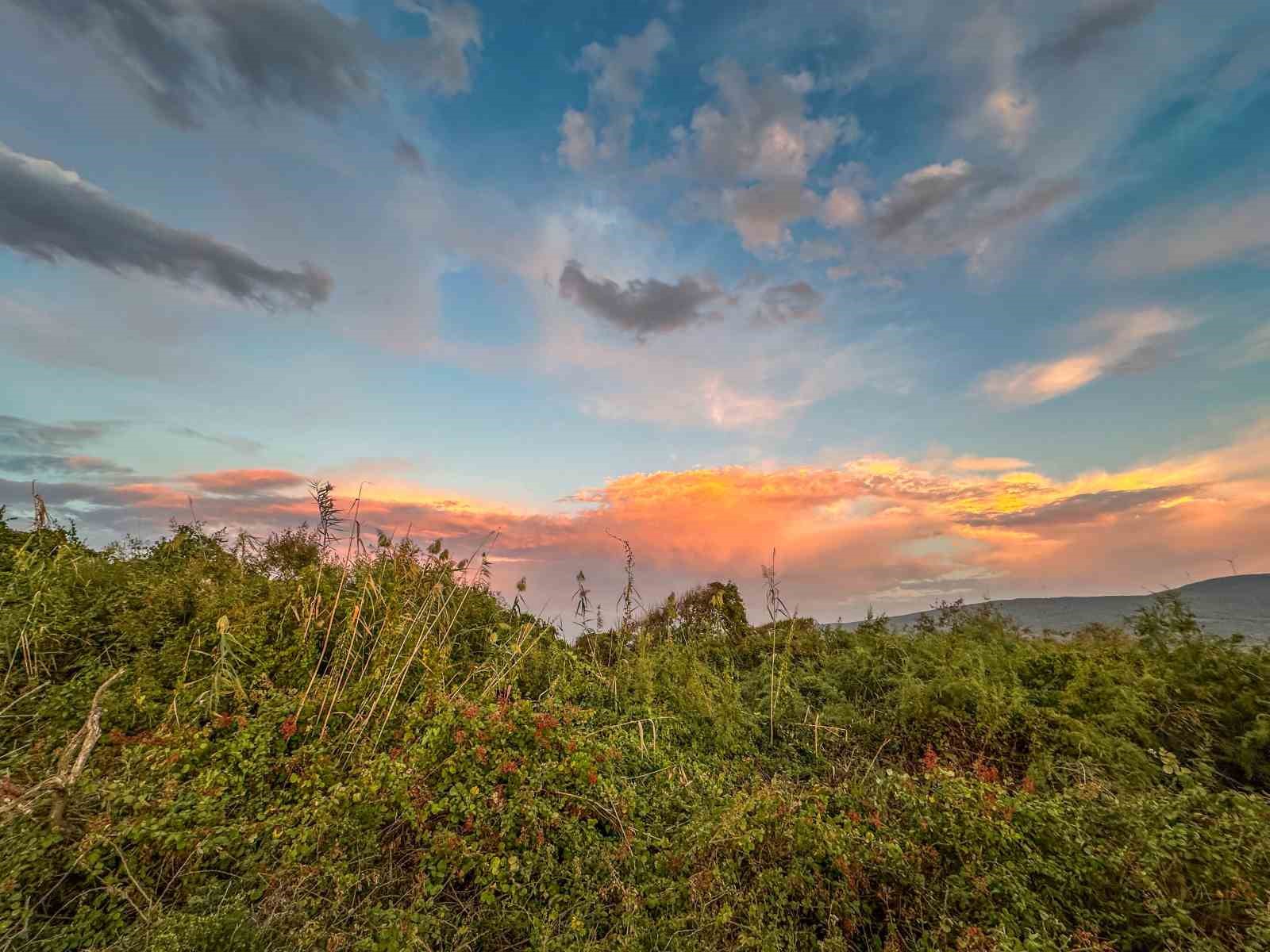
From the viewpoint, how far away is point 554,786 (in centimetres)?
471

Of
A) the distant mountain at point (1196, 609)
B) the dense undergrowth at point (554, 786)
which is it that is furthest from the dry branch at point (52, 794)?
the distant mountain at point (1196, 609)

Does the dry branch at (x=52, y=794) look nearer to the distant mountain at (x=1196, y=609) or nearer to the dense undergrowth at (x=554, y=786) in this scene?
the dense undergrowth at (x=554, y=786)

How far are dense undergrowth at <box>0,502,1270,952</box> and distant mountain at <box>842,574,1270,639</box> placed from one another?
401 millimetres

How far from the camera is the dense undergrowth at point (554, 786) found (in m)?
3.54

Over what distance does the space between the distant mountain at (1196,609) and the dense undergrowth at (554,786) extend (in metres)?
0.40

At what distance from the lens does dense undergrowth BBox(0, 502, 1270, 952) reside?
3.54 meters

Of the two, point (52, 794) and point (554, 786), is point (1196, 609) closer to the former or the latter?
point (554, 786)

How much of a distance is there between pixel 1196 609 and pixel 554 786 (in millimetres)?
8187

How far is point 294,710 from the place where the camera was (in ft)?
17.2

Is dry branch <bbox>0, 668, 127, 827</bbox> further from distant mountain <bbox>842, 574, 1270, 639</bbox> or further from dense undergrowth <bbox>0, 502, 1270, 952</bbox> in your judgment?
distant mountain <bbox>842, 574, 1270, 639</bbox>

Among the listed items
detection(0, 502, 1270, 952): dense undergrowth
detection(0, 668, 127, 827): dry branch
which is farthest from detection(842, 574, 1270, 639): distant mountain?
detection(0, 668, 127, 827): dry branch

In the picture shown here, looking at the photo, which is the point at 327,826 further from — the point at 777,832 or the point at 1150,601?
the point at 1150,601

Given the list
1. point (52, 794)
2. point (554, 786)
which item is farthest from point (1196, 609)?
point (52, 794)

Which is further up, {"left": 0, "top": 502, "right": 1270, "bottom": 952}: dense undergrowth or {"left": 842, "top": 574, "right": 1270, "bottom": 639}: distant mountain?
{"left": 842, "top": 574, "right": 1270, "bottom": 639}: distant mountain
